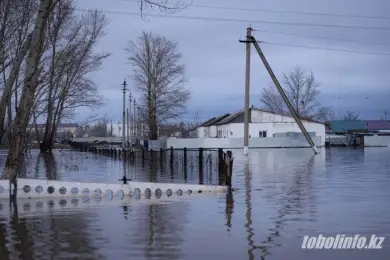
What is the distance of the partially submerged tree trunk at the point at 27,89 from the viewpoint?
1354 centimetres

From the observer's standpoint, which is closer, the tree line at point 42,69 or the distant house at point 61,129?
the tree line at point 42,69

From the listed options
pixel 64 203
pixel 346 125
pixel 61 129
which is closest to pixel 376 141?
pixel 346 125

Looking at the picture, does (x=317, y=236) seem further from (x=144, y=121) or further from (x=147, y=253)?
(x=144, y=121)

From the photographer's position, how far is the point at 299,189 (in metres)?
15.3

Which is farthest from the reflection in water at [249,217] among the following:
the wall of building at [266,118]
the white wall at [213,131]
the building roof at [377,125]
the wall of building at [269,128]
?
the building roof at [377,125]

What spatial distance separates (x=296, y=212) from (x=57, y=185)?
6.43 m

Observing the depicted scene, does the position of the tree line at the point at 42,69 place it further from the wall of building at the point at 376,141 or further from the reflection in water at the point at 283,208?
the wall of building at the point at 376,141

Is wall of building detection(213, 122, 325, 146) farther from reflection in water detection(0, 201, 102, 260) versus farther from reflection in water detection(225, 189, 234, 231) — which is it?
reflection in water detection(0, 201, 102, 260)

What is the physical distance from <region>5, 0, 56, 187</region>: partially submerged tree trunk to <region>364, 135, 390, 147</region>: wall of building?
→ 65574 mm

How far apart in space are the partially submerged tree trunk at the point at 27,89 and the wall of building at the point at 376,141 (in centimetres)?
6557

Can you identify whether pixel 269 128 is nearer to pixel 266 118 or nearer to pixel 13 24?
pixel 266 118

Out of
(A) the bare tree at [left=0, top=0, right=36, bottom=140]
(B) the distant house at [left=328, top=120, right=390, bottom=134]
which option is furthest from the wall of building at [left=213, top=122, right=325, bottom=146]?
(A) the bare tree at [left=0, top=0, right=36, bottom=140]

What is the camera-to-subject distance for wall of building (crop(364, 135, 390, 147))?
238 feet

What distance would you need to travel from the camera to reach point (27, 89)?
13.8m
